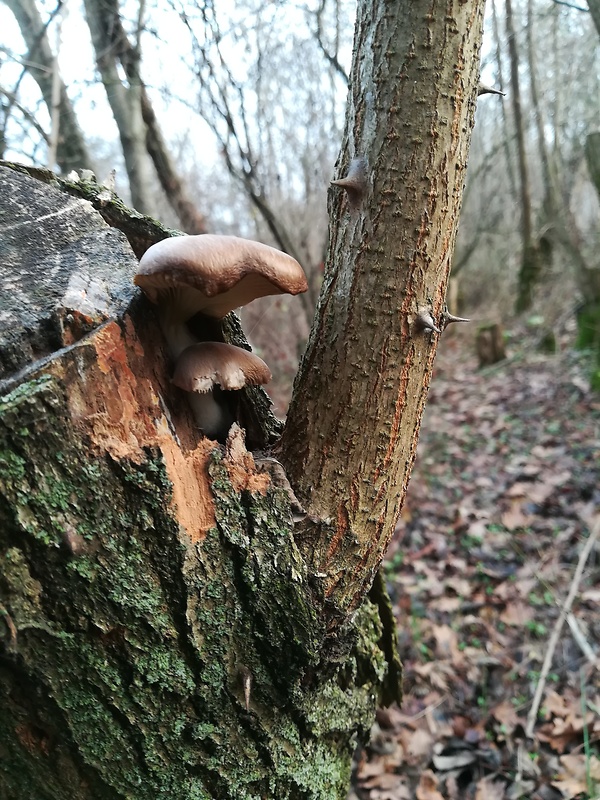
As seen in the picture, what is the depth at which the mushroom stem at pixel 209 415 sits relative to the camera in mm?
1478

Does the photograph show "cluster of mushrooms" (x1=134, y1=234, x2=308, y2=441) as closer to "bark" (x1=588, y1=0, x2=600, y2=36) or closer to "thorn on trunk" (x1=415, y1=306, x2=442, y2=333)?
"thorn on trunk" (x1=415, y1=306, x2=442, y2=333)

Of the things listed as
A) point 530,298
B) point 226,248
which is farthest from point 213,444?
point 530,298

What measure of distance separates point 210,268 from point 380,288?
0.44 meters

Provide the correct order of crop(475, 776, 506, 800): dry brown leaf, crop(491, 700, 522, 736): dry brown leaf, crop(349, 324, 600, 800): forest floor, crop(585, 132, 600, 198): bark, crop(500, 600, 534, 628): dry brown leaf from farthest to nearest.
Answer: crop(585, 132, 600, 198): bark < crop(500, 600, 534, 628): dry brown leaf < crop(491, 700, 522, 736): dry brown leaf < crop(349, 324, 600, 800): forest floor < crop(475, 776, 506, 800): dry brown leaf

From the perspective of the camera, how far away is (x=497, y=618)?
334 centimetres

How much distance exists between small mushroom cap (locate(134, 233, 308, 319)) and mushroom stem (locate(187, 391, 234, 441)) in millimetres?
280

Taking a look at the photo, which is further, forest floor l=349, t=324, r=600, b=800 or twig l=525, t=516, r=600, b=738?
twig l=525, t=516, r=600, b=738

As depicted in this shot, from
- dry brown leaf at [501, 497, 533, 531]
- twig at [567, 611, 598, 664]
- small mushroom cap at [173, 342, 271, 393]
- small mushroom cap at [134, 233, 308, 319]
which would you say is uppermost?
small mushroom cap at [134, 233, 308, 319]

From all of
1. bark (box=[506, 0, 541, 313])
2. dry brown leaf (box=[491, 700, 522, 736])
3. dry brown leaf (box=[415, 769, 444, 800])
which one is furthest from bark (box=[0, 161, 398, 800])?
bark (box=[506, 0, 541, 313])

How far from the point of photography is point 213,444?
1.35 m

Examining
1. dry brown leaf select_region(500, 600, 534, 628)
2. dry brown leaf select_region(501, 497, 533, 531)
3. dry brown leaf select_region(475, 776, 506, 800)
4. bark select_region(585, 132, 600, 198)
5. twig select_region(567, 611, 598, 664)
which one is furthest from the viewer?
bark select_region(585, 132, 600, 198)

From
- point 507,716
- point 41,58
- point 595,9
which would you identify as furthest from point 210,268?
point 41,58

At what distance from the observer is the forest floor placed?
2.49 metres

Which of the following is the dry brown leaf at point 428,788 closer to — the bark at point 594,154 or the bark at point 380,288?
the bark at point 380,288
